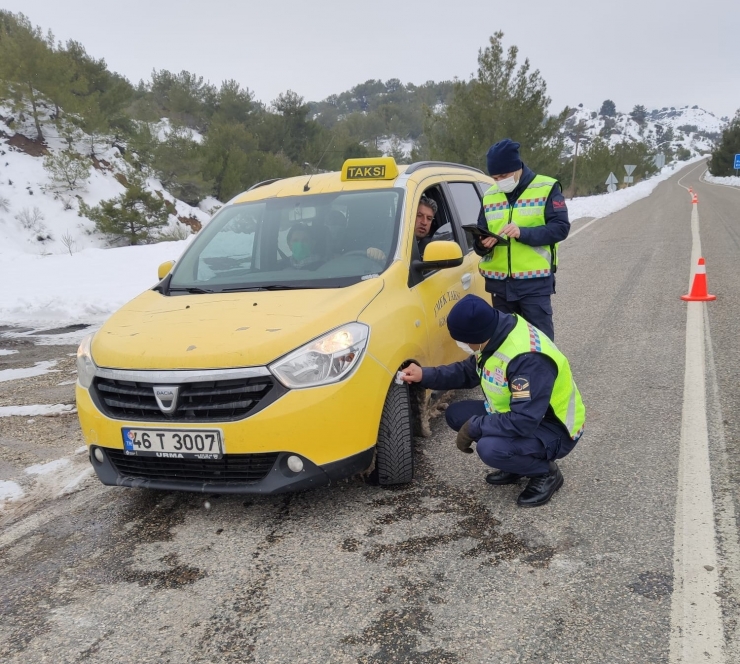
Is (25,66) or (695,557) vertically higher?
(25,66)

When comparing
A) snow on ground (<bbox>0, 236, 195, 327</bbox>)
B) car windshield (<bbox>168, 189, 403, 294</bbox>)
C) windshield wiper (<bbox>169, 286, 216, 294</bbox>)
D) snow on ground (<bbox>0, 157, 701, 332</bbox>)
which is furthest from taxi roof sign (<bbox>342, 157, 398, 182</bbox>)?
snow on ground (<bbox>0, 236, 195, 327</bbox>)

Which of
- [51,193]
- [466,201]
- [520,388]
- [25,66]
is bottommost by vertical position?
[520,388]

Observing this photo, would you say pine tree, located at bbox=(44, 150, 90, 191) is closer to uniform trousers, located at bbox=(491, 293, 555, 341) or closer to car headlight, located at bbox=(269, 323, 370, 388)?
uniform trousers, located at bbox=(491, 293, 555, 341)

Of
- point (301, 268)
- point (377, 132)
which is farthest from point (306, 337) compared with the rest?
point (377, 132)

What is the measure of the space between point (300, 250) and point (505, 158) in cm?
151

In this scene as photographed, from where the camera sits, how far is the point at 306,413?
2.97 meters

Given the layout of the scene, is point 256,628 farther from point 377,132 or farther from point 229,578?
point 377,132

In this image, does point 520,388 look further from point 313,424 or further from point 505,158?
point 505,158

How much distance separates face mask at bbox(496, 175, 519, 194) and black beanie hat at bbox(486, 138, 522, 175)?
0.17ft

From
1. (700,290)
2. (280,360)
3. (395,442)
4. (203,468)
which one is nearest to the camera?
(280,360)

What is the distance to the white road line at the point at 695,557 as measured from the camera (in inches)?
87.8

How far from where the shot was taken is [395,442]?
3383 millimetres

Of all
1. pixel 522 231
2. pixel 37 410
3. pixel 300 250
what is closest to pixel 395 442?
pixel 300 250

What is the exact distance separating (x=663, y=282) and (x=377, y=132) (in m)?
81.5
